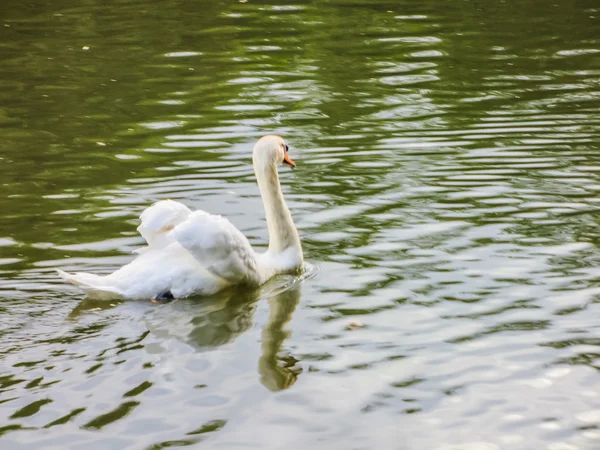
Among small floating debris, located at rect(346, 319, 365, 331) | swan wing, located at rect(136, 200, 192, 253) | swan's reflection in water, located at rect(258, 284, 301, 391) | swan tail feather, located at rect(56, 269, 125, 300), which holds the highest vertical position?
swan wing, located at rect(136, 200, 192, 253)

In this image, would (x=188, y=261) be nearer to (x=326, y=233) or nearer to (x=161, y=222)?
(x=161, y=222)

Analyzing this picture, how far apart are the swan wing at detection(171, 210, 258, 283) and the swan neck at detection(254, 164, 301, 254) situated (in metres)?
0.63

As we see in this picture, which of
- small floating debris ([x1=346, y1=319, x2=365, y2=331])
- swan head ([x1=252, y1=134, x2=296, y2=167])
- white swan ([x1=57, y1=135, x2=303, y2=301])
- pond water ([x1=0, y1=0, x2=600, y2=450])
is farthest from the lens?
swan head ([x1=252, y1=134, x2=296, y2=167])

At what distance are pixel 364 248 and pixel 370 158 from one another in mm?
2587

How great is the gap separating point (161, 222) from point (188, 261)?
360 mm

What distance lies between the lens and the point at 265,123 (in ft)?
41.2

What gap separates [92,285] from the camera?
7426mm

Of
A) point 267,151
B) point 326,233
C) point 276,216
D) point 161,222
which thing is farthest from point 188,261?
point 326,233

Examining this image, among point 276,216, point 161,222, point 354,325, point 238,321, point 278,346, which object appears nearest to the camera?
point 278,346

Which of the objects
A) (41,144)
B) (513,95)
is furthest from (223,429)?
(513,95)

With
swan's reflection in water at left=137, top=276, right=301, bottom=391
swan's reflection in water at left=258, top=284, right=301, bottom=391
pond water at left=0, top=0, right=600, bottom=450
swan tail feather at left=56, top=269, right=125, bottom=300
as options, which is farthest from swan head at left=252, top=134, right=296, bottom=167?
swan tail feather at left=56, top=269, right=125, bottom=300

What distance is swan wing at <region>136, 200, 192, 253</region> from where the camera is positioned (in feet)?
25.9

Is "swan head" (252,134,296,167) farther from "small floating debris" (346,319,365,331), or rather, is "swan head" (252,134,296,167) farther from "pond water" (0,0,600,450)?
"small floating debris" (346,319,365,331)

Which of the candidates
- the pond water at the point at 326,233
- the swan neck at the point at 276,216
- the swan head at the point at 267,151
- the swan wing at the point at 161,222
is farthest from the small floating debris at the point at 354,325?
the swan head at the point at 267,151
